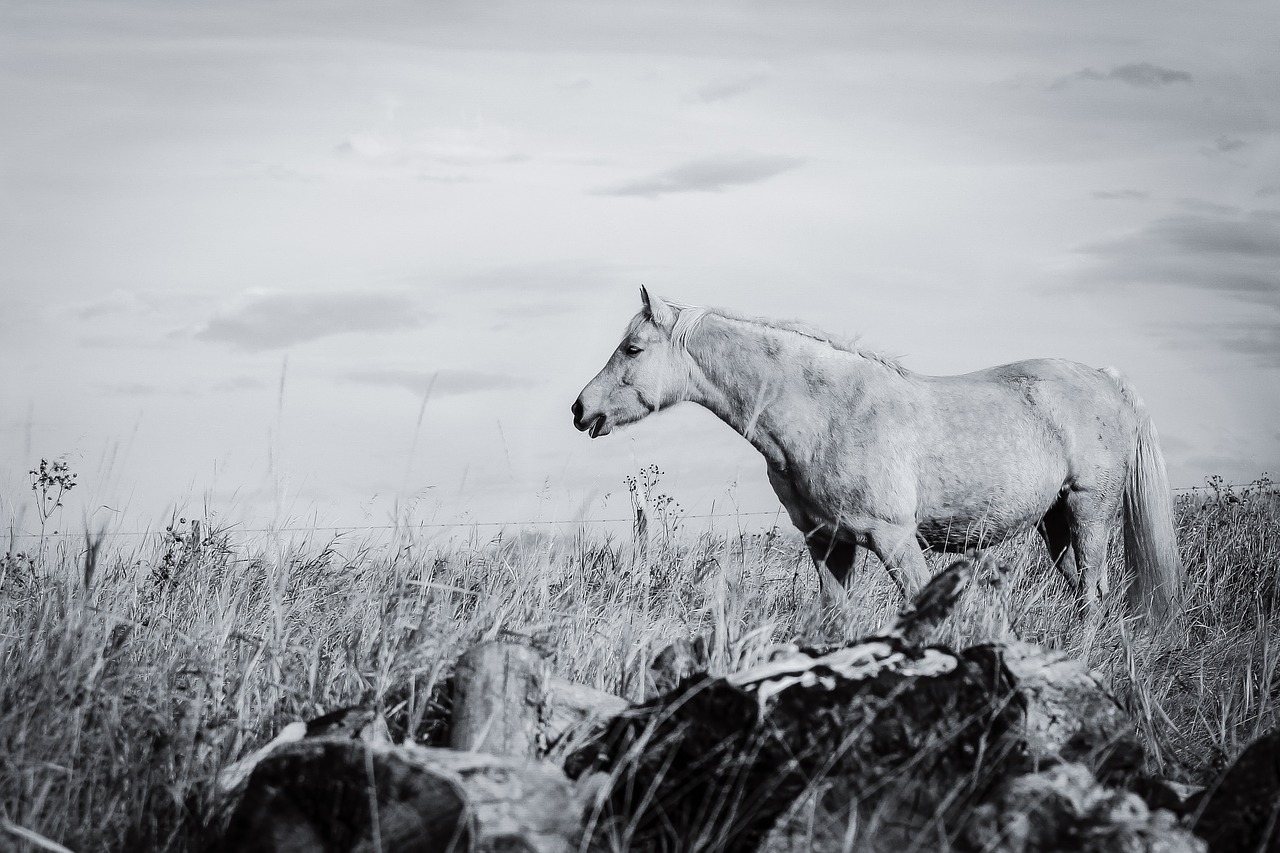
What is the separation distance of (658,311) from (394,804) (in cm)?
427

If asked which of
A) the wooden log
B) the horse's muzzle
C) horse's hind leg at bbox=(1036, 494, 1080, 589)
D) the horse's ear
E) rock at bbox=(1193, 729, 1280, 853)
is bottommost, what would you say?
horse's hind leg at bbox=(1036, 494, 1080, 589)

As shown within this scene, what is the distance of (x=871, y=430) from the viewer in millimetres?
5871

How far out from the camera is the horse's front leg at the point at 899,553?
570 centimetres

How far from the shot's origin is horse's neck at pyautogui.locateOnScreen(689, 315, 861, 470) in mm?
5957

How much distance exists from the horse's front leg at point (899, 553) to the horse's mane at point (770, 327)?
1.05m

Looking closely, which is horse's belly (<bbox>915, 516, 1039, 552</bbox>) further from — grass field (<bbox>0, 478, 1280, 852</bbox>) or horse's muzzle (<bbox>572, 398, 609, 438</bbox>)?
horse's muzzle (<bbox>572, 398, 609, 438</bbox>)

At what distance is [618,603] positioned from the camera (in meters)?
5.50

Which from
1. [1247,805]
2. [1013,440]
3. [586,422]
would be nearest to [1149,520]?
[1013,440]

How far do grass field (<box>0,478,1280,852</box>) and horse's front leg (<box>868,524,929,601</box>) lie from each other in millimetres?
210

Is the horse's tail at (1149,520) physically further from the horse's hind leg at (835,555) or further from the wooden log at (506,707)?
the wooden log at (506,707)

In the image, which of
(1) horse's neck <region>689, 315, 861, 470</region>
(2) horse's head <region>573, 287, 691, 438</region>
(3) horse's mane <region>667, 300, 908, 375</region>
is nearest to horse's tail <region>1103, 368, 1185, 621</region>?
(3) horse's mane <region>667, 300, 908, 375</region>

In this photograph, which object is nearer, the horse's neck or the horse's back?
the horse's neck

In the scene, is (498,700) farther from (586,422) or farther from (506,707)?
(586,422)

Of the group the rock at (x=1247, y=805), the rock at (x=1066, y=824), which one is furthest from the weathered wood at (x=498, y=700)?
the rock at (x=1247, y=805)
